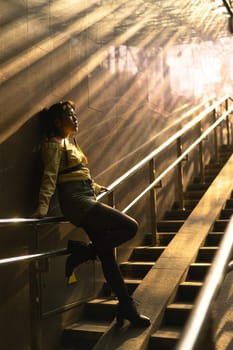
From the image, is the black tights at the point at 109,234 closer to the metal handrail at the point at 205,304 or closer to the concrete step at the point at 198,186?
the metal handrail at the point at 205,304

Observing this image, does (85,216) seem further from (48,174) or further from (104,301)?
(104,301)

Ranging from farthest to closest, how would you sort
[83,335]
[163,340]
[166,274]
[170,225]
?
[170,225] < [166,274] < [83,335] < [163,340]

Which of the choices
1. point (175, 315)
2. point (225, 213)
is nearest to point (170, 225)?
point (225, 213)

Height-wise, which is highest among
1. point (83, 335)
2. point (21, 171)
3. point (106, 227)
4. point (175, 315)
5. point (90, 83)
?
point (90, 83)

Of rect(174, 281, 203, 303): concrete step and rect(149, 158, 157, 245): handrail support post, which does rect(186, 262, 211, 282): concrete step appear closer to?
rect(174, 281, 203, 303): concrete step

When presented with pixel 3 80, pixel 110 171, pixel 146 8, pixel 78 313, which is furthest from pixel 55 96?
pixel 146 8

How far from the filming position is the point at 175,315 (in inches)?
139

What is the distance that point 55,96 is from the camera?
4.05 m

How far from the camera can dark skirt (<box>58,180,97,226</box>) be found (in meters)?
3.33

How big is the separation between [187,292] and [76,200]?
120 centimetres

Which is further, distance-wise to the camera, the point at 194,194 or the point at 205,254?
the point at 194,194

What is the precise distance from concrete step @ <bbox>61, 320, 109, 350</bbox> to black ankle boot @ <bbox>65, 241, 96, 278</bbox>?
0.58m

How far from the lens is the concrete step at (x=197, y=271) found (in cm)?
408

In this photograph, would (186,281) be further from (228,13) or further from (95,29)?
(228,13)
